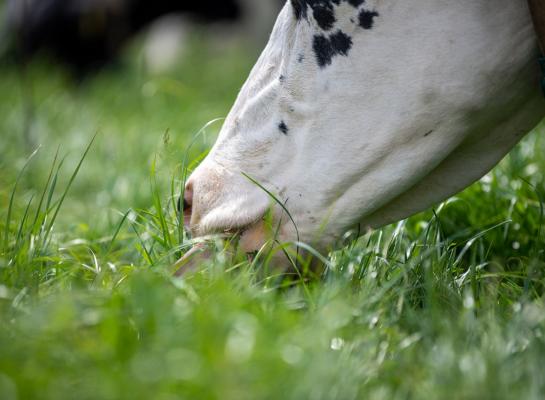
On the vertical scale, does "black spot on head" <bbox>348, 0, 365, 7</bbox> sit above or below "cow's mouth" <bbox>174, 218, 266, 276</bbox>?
above

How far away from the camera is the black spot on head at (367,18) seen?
5.47 feet

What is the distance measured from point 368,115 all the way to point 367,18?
0.19 m

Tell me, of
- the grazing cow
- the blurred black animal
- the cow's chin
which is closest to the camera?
the grazing cow

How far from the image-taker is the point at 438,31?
5.36 ft

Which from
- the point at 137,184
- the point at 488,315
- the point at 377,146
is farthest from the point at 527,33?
the point at 137,184

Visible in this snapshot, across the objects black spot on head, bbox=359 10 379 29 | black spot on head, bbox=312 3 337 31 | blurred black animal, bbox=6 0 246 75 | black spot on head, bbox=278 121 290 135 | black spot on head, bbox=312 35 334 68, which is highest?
black spot on head, bbox=312 3 337 31

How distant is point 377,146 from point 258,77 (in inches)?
13.6

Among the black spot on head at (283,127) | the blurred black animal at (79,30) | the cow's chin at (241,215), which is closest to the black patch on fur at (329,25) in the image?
the black spot on head at (283,127)

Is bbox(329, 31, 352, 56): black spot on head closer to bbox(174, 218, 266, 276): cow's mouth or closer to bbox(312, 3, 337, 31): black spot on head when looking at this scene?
bbox(312, 3, 337, 31): black spot on head

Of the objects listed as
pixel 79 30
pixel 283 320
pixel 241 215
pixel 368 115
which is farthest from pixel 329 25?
pixel 79 30

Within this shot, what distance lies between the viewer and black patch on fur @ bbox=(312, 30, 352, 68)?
170 centimetres

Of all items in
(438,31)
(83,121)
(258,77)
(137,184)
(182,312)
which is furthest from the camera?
(83,121)

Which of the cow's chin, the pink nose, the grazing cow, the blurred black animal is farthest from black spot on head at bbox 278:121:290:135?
the blurred black animal

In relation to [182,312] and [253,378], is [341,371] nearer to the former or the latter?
[253,378]
